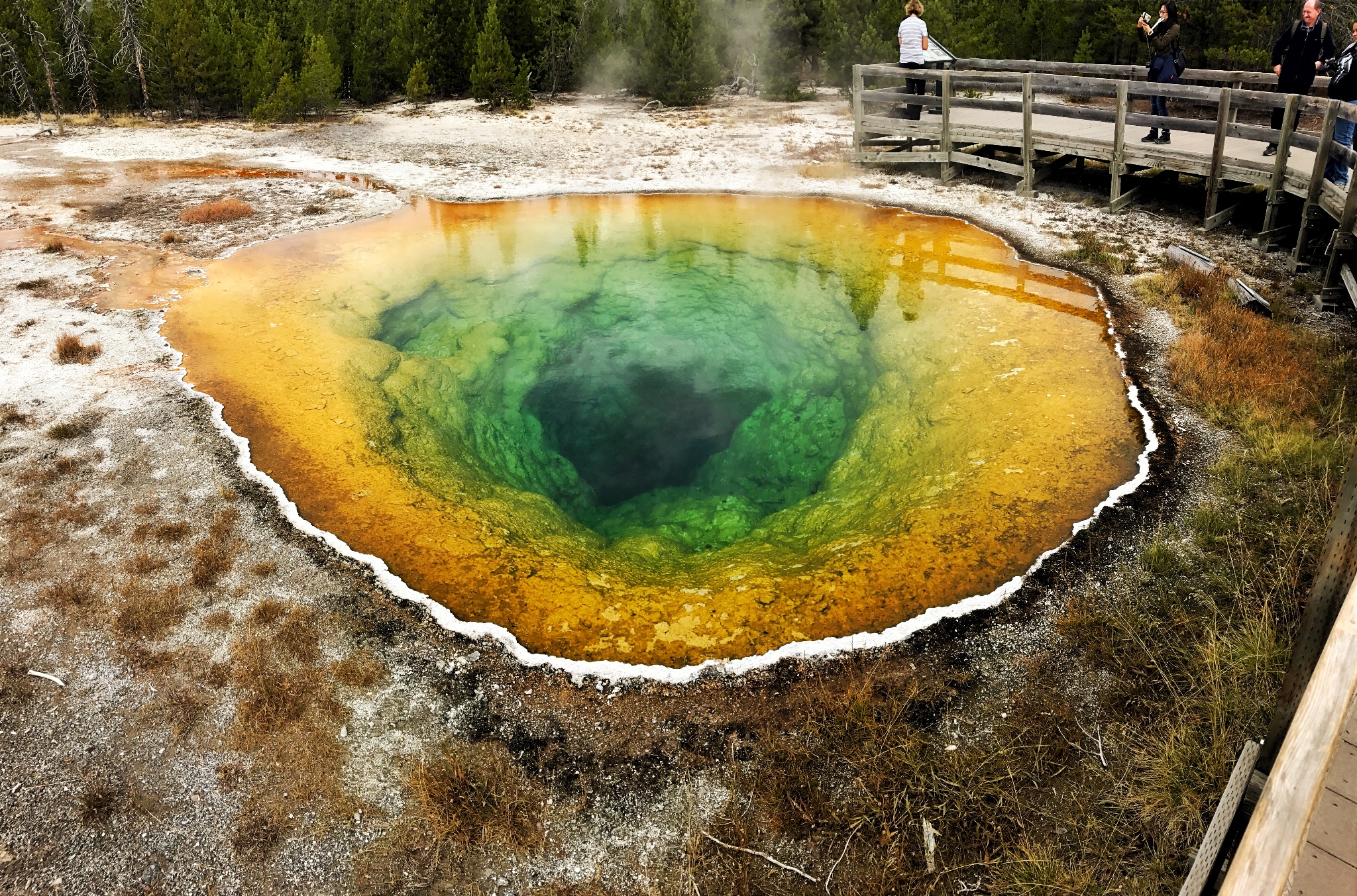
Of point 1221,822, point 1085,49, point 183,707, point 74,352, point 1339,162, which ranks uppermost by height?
point 1085,49

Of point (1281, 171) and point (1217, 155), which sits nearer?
point (1281, 171)

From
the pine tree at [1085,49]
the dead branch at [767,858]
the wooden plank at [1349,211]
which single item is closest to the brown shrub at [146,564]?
the dead branch at [767,858]

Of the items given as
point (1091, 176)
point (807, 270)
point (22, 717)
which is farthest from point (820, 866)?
point (1091, 176)

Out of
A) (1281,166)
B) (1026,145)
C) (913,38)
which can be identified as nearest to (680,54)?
(913,38)

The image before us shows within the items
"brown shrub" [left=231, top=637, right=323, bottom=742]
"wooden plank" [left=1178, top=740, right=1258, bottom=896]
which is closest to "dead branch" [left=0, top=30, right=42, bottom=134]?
"brown shrub" [left=231, top=637, right=323, bottom=742]

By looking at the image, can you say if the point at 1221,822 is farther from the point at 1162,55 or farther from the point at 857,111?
the point at 857,111

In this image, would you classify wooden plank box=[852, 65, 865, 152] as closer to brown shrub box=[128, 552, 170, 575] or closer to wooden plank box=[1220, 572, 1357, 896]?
brown shrub box=[128, 552, 170, 575]
